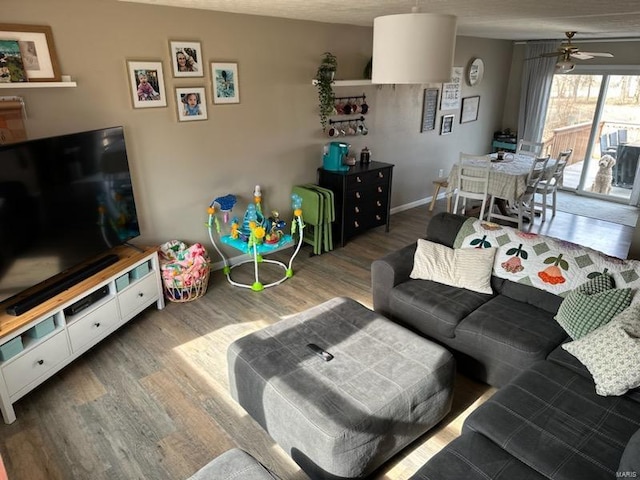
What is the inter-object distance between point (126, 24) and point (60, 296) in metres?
1.90

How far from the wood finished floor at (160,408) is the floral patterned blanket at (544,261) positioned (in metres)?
0.77

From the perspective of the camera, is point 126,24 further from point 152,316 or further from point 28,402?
point 28,402

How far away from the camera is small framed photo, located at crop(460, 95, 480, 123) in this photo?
629 cm

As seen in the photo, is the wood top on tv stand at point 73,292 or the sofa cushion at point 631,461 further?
the wood top on tv stand at point 73,292

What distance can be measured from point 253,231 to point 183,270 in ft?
2.09

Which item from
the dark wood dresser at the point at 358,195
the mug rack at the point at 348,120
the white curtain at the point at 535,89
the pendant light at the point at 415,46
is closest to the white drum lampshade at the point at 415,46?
the pendant light at the point at 415,46

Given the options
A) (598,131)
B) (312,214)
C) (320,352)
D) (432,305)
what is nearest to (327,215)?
(312,214)

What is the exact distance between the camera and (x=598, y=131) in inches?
252

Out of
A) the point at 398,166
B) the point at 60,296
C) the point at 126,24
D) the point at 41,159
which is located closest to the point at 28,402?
the point at 60,296

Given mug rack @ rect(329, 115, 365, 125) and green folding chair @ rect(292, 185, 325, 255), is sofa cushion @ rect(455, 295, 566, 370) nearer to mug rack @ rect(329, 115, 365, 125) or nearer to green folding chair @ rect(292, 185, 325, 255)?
green folding chair @ rect(292, 185, 325, 255)

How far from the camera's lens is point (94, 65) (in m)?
2.96

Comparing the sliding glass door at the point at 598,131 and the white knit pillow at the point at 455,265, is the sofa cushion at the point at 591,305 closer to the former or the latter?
the white knit pillow at the point at 455,265

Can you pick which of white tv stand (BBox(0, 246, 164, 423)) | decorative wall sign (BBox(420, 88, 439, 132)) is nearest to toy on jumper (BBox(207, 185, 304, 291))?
white tv stand (BBox(0, 246, 164, 423))

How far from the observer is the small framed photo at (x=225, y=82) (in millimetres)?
3607
